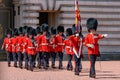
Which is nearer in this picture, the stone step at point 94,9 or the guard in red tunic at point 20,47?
the guard in red tunic at point 20,47

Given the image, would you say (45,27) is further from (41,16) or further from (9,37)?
(41,16)

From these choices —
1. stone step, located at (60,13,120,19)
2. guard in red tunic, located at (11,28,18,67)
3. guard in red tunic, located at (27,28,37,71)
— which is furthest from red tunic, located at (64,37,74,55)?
stone step, located at (60,13,120,19)

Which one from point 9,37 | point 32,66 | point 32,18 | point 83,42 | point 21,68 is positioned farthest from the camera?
point 32,18

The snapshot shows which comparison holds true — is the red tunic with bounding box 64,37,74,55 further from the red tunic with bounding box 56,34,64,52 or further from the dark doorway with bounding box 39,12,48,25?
the dark doorway with bounding box 39,12,48,25

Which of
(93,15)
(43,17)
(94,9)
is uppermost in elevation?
(94,9)

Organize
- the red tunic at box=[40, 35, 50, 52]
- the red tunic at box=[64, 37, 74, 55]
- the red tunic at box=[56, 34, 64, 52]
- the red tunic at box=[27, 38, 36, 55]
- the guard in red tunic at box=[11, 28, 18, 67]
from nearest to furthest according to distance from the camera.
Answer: the red tunic at box=[64, 37, 74, 55]
the red tunic at box=[27, 38, 36, 55]
the red tunic at box=[40, 35, 50, 52]
the red tunic at box=[56, 34, 64, 52]
the guard in red tunic at box=[11, 28, 18, 67]

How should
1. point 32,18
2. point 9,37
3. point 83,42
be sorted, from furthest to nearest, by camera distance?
1. point 32,18
2. point 9,37
3. point 83,42

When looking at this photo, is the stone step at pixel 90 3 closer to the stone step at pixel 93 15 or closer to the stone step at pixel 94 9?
the stone step at pixel 94 9

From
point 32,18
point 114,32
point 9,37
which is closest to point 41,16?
point 32,18

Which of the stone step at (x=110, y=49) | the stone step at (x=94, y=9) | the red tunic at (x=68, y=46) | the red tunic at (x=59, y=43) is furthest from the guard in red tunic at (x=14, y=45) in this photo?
the stone step at (x=110, y=49)

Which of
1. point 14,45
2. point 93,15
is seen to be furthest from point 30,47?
point 93,15

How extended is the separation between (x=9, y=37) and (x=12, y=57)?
1.33m

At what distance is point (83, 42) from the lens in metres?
17.3

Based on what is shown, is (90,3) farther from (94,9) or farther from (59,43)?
(59,43)
